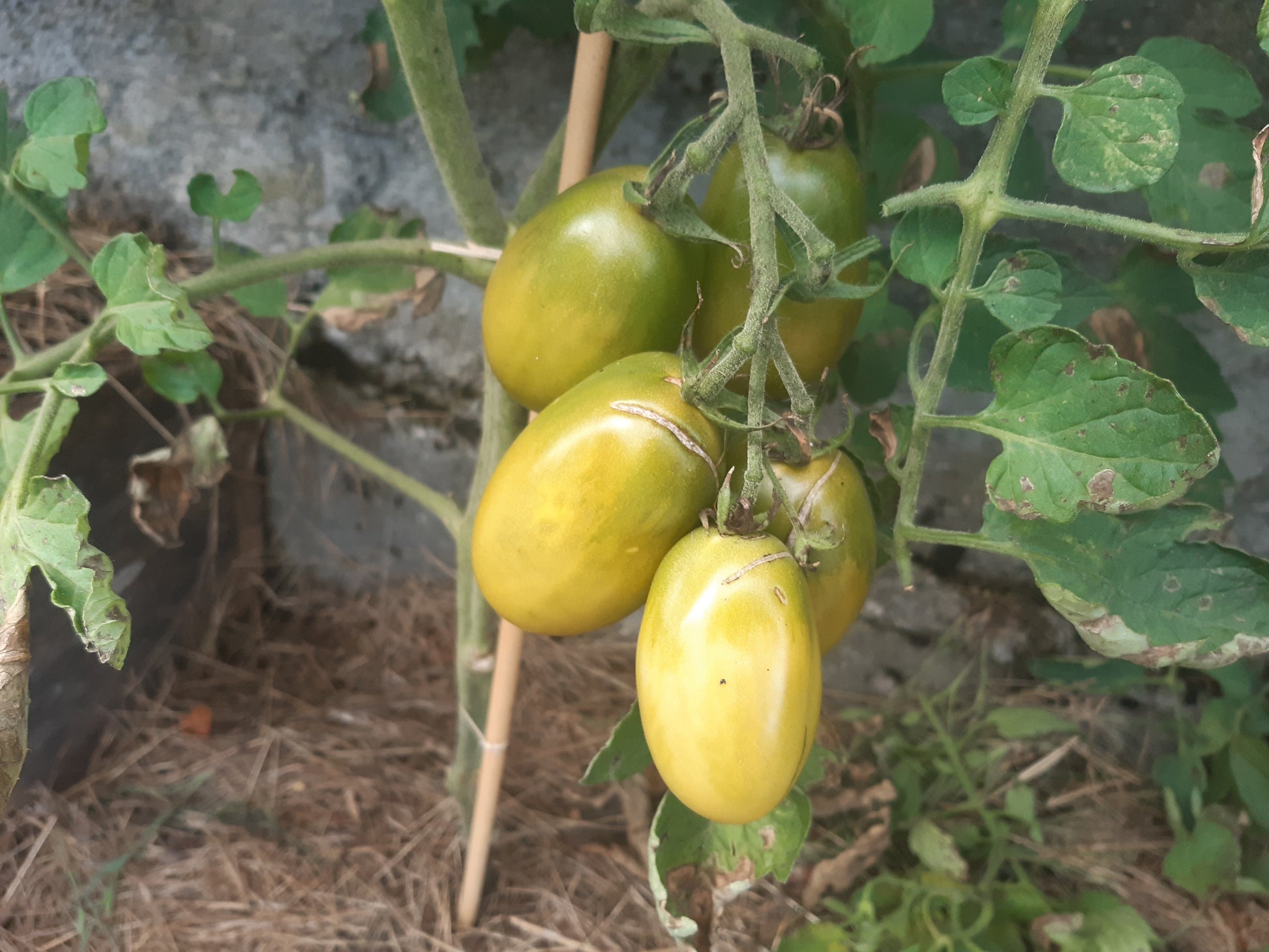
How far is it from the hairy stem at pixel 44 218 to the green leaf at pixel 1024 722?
3.84 feet

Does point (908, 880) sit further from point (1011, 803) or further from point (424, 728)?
point (424, 728)

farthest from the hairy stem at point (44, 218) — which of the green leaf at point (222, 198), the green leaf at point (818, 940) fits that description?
the green leaf at point (818, 940)

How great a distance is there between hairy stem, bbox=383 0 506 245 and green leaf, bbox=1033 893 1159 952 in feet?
3.16

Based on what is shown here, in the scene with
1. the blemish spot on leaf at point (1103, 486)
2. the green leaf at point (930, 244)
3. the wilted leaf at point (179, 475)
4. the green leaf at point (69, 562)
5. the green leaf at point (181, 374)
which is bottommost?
the wilted leaf at point (179, 475)

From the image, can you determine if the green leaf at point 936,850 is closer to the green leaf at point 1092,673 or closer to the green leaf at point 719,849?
the green leaf at point 1092,673

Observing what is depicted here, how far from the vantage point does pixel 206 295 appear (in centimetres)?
73

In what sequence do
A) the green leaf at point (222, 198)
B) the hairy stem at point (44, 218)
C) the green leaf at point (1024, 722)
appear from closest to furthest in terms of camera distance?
the hairy stem at point (44, 218)
the green leaf at point (222, 198)
the green leaf at point (1024, 722)

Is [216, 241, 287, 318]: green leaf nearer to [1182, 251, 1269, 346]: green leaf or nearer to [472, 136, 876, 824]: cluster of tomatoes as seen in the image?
[472, 136, 876, 824]: cluster of tomatoes

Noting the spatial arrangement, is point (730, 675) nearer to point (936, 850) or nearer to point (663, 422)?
point (663, 422)

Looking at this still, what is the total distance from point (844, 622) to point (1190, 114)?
1.59 feet

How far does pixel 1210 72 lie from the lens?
0.66 m

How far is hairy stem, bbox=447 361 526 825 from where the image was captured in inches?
33.3

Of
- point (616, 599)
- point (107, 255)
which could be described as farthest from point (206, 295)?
point (616, 599)

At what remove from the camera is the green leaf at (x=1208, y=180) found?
26.4 inches
